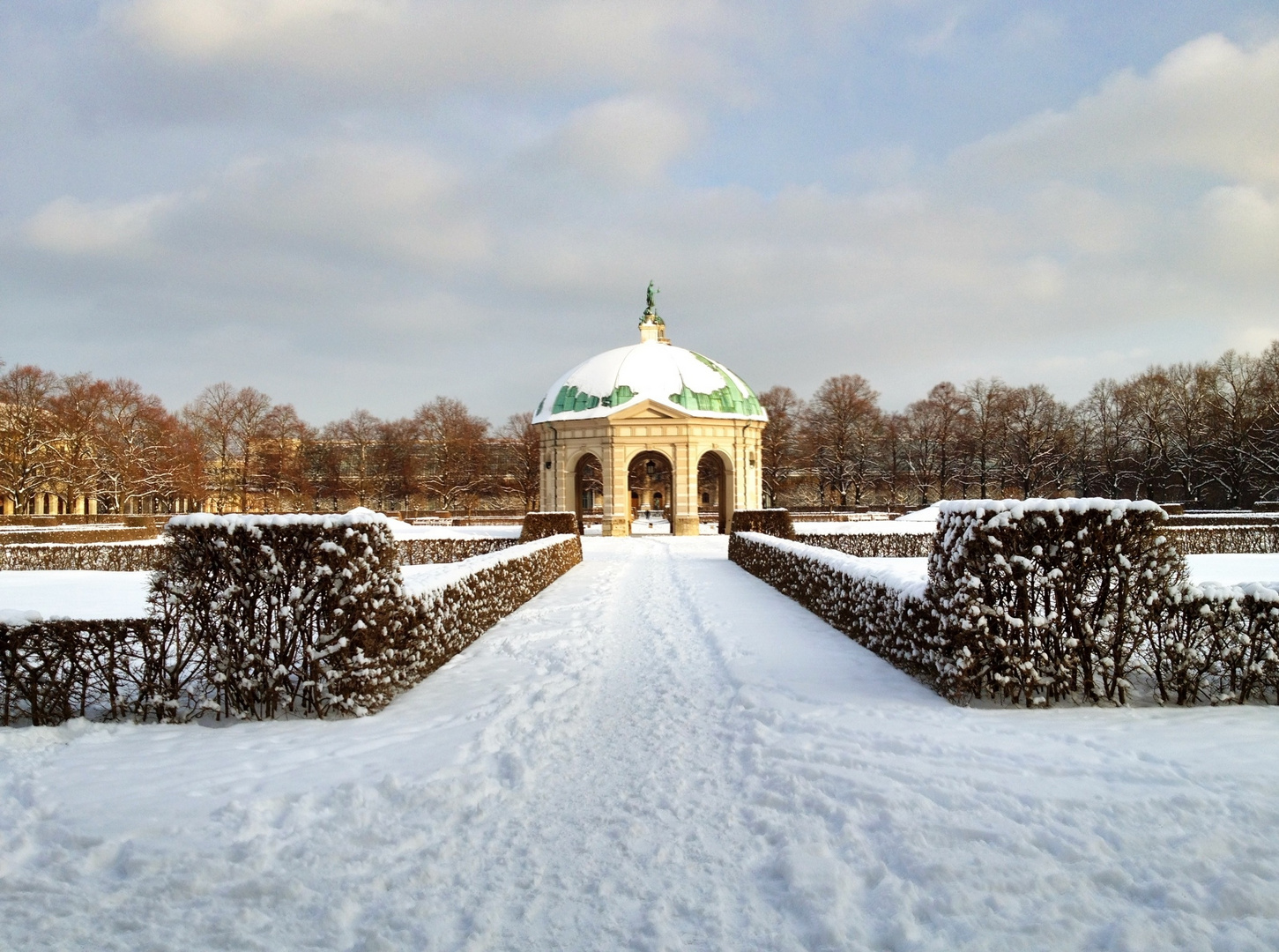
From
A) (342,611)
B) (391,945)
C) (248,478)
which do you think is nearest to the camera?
(391,945)

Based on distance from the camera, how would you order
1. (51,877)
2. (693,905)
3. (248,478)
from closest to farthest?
(693,905) < (51,877) < (248,478)

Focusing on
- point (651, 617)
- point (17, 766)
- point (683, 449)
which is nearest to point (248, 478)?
point (683, 449)

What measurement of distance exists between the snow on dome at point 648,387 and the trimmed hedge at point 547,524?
8.31 metres

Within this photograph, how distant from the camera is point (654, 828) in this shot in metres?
4.09

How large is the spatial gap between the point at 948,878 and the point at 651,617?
25.7 ft

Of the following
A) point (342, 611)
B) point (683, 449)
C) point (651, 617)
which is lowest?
point (651, 617)

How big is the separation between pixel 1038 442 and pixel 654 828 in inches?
2170

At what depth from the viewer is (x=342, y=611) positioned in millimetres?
6277

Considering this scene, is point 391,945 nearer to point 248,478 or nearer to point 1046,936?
point 1046,936

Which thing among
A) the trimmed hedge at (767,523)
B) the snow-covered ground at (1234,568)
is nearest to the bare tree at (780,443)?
the trimmed hedge at (767,523)

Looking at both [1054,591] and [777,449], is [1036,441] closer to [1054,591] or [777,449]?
[777,449]

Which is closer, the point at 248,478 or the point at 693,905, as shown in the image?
the point at 693,905

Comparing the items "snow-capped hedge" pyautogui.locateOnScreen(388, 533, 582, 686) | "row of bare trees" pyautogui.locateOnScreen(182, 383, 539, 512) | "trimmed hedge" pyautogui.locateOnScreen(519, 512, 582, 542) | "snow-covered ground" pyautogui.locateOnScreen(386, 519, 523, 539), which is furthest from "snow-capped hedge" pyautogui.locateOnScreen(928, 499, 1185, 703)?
"row of bare trees" pyautogui.locateOnScreen(182, 383, 539, 512)

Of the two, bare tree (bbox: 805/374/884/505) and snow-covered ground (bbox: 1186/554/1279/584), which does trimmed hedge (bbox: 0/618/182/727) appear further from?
bare tree (bbox: 805/374/884/505)
